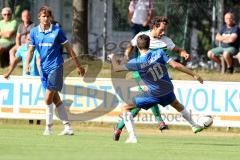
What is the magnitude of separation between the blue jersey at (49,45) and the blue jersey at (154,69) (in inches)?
68.9

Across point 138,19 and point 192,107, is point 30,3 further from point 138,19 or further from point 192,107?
point 192,107

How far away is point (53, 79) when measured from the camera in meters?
16.4

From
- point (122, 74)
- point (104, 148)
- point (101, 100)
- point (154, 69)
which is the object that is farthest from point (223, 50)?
point (104, 148)

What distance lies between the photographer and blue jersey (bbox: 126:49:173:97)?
15.1 meters

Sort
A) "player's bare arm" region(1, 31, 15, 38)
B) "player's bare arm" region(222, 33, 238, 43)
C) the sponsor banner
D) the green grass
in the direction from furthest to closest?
1. "player's bare arm" region(1, 31, 15, 38)
2. "player's bare arm" region(222, 33, 238, 43)
3. the green grass
4. the sponsor banner

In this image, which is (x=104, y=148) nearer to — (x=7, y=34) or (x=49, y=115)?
(x=49, y=115)

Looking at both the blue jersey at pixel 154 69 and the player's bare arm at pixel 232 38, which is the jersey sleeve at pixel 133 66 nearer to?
the blue jersey at pixel 154 69

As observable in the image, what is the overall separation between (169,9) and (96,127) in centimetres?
709

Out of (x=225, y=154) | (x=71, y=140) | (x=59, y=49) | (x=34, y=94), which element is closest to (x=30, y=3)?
(x=34, y=94)

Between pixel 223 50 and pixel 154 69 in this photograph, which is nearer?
pixel 154 69

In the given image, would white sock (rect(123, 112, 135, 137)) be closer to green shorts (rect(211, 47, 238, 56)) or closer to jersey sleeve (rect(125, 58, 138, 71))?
jersey sleeve (rect(125, 58, 138, 71))

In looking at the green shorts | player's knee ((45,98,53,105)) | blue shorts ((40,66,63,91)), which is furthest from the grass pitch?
the green shorts

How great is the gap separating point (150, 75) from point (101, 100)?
5.33 metres

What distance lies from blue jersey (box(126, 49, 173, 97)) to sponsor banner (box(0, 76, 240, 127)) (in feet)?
14.7
